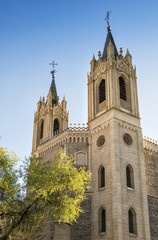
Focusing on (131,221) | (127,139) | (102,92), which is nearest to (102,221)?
(131,221)

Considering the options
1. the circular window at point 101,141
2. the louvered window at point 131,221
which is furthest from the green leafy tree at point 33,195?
the circular window at point 101,141

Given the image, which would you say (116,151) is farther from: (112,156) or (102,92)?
(102,92)

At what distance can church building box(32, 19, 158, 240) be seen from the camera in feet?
90.2

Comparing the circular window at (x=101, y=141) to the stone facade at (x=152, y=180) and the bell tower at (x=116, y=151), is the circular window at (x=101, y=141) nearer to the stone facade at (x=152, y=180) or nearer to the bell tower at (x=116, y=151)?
the bell tower at (x=116, y=151)

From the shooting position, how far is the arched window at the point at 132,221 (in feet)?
89.7

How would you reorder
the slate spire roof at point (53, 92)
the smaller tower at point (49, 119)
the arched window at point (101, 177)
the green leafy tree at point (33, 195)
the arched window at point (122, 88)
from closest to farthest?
1. the green leafy tree at point (33, 195)
2. the arched window at point (101, 177)
3. the arched window at point (122, 88)
4. the smaller tower at point (49, 119)
5. the slate spire roof at point (53, 92)

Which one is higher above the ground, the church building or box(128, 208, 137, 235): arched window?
the church building

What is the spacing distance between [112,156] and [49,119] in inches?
583

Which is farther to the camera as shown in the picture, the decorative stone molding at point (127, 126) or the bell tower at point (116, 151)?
the decorative stone molding at point (127, 126)

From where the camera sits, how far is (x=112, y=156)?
29406 mm

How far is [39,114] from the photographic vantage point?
4416 centimetres

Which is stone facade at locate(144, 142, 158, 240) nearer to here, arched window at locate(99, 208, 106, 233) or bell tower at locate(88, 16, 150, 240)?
bell tower at locate(88, 16, 150, 240)

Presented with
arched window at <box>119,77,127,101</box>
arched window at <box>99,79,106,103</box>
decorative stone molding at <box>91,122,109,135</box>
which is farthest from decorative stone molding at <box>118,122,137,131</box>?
arched window at <box>99,79,106,103</box>

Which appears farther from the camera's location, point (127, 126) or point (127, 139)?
point (127, 126)
